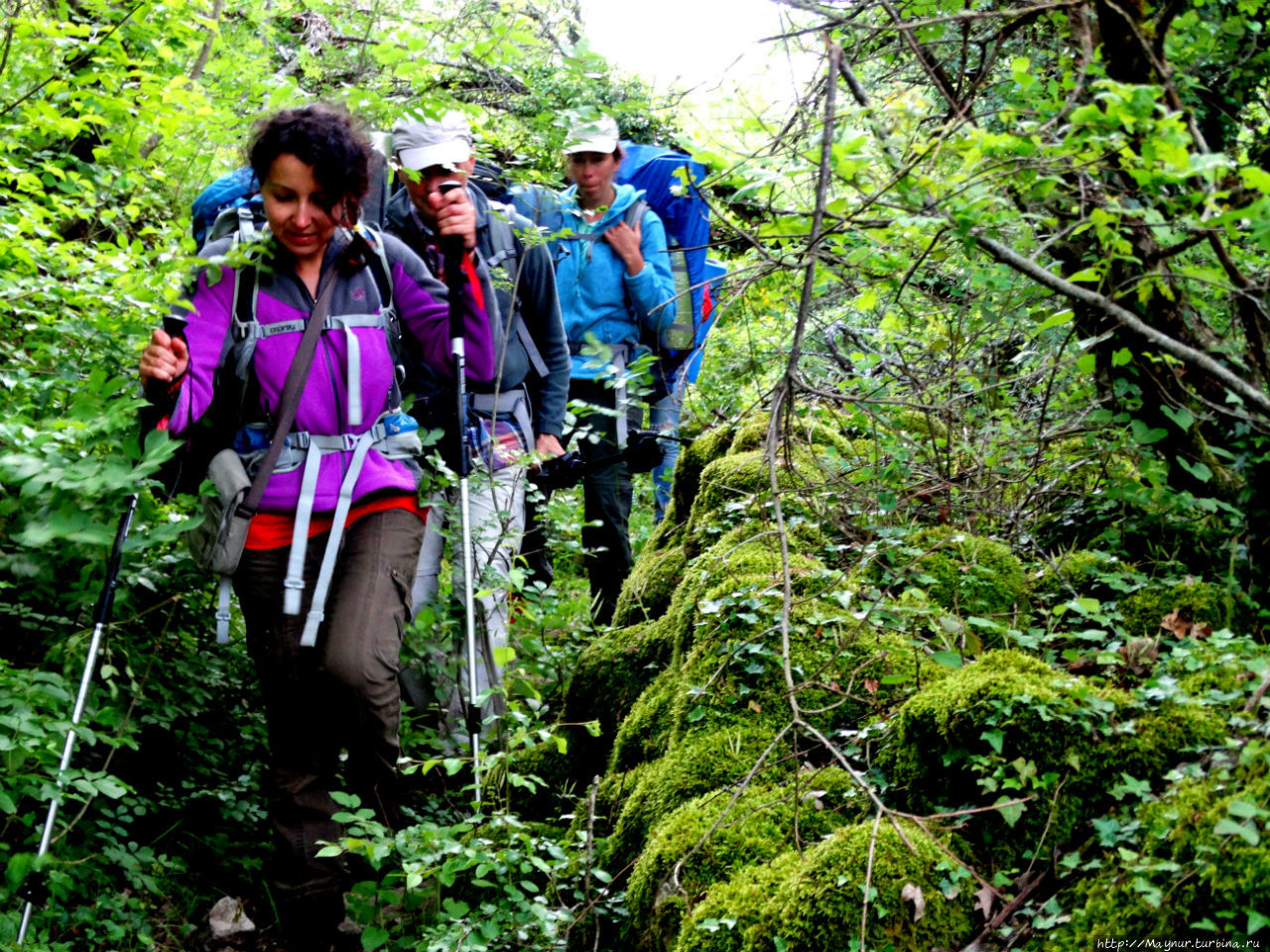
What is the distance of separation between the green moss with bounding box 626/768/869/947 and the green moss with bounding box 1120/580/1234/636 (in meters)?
1.19

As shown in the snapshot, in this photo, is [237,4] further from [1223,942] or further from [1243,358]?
[1223,942]

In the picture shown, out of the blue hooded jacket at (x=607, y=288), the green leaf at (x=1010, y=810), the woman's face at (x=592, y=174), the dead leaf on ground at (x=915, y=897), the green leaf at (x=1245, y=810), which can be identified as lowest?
the dead leaf on ground at (x=915, y=897)

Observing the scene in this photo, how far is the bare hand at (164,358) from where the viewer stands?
11.3ft

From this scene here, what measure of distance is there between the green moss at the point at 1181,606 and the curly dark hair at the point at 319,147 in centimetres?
308

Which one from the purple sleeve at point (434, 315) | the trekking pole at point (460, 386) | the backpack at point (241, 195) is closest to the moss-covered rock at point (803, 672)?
the trekking pole at point (460, 386)

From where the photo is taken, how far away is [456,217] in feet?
14.3

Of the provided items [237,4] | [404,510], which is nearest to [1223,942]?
[404,510]

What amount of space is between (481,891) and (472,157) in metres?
3.06

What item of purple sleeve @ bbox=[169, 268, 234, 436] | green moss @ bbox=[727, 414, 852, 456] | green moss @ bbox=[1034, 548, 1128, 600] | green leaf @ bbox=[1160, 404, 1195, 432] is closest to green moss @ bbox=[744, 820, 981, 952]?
green moss @ bbox=[1034, 548, 1128, 600]

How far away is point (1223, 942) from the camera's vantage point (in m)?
2.12

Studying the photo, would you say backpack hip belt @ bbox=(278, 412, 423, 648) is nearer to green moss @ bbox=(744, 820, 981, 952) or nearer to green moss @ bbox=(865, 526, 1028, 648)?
green moss @ bbox=(744, 820, 981, 952)

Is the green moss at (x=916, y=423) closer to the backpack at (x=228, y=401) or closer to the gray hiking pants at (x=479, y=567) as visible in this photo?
the gray hiking pants at (x=479, y=567)

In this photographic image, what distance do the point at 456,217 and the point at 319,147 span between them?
742 millimetres

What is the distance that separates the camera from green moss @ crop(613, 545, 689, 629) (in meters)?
5.39
